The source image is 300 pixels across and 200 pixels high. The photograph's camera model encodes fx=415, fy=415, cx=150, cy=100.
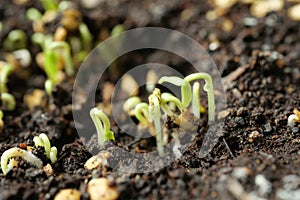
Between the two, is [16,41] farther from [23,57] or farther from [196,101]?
[196,101]

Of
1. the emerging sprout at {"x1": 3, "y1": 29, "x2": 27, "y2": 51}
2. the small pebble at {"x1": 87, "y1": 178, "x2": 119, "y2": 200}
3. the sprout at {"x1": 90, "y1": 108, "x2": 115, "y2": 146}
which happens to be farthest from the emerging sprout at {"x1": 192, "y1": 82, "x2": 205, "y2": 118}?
the emerging sprout at {"x1": 3, "y1": 29, "x2": 27, "y2": 51}

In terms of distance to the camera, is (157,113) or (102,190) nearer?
(102,190)

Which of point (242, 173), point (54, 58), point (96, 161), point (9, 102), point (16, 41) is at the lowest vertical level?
point (242, 173)

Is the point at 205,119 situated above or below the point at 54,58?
below

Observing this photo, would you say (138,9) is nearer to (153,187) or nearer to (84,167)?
(84,167)

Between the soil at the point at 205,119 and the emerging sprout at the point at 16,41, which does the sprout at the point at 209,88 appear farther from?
the emerging sprout at the point at 16,41

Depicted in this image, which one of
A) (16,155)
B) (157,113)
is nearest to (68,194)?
(16,155)
